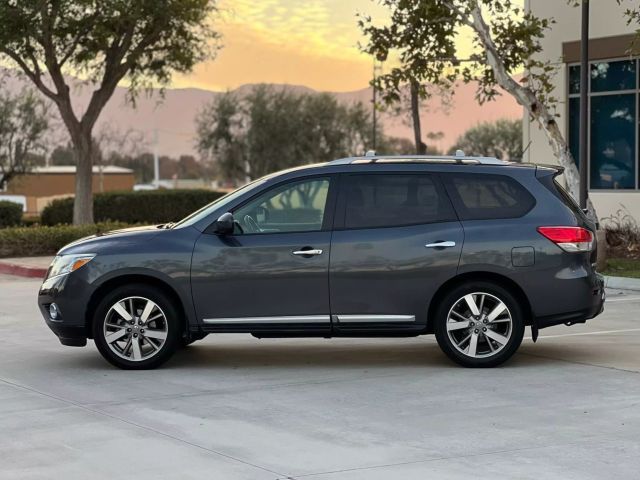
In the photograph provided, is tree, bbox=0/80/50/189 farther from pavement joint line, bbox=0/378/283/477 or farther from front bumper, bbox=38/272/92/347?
pavement joint line, bbox=0/378/283/477

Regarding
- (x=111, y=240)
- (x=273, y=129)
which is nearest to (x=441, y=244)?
(x=111, y=240)

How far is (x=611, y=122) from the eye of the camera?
86.5ft

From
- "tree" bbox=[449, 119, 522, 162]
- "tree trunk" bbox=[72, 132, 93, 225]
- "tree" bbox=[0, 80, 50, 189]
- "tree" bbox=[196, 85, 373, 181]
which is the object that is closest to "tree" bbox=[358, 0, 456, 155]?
"tree trunk" bbox=[72, 132, 93, 225]

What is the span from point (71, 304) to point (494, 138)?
83.7 meters

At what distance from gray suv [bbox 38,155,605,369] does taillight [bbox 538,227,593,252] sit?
0.01m

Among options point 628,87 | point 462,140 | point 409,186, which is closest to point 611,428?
point 409,186

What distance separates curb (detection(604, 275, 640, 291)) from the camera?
17531 mm

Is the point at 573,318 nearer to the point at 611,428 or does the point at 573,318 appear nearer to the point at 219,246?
the point at 611,428

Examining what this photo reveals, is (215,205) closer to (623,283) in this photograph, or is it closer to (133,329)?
(133,329)

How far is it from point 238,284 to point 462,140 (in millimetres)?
87222

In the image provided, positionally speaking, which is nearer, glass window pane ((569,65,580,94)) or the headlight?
the headlight

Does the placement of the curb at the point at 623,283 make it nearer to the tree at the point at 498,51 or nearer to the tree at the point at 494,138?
the tree at the point at 498,51

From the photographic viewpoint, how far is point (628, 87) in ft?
84.8

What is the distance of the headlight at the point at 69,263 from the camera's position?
994 centimetres
